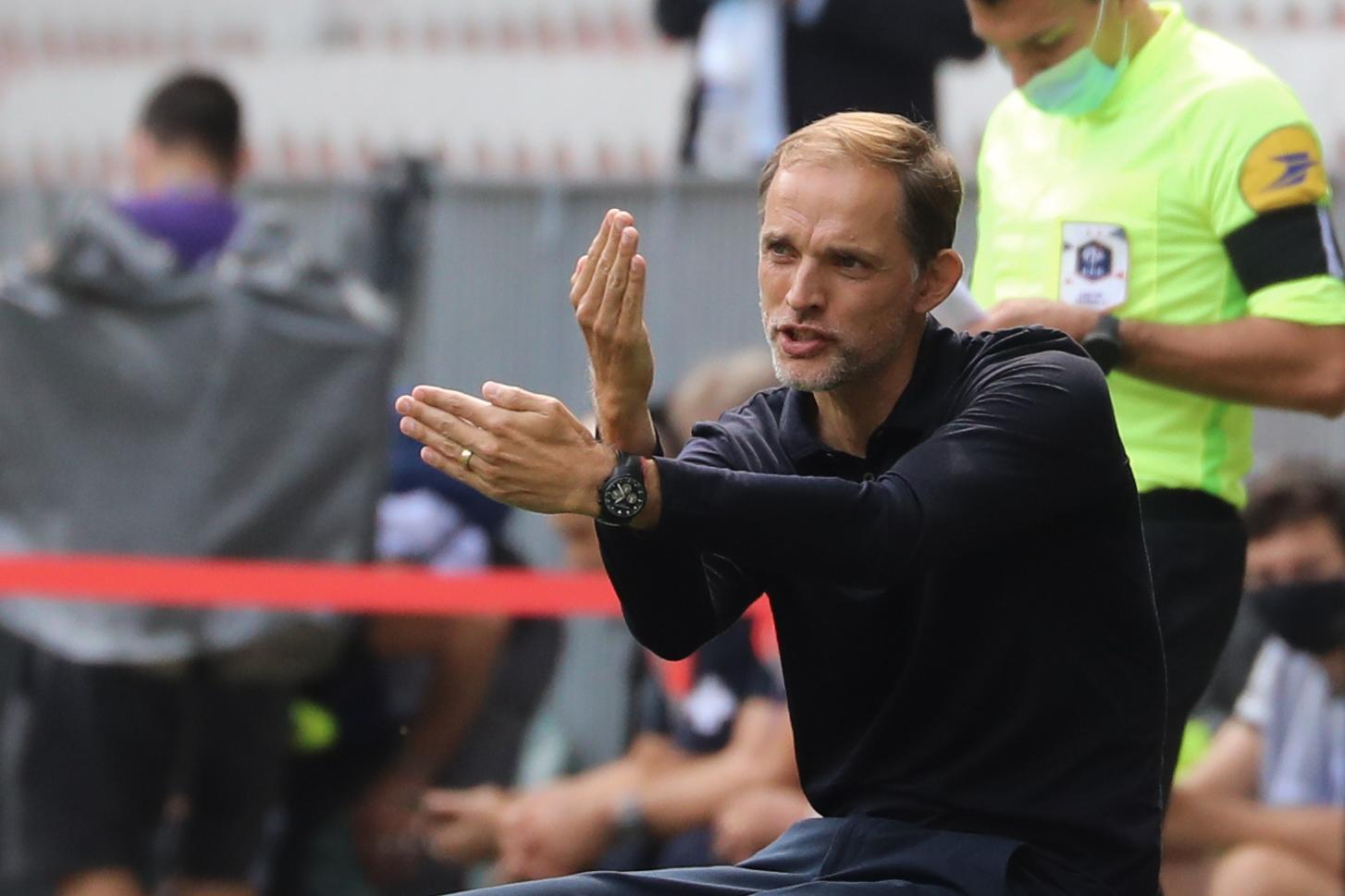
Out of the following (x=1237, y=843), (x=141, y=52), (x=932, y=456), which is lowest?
(x=1237, y=843)

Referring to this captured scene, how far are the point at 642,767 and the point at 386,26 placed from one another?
20.3 ft

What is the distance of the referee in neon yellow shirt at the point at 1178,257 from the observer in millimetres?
3879

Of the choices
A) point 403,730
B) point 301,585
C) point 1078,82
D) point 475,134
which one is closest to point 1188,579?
point 1078,82

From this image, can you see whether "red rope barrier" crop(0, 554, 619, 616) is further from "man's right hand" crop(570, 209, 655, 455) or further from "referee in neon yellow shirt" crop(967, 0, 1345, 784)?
"man's right hand" crop(570, 209, 655, 455)

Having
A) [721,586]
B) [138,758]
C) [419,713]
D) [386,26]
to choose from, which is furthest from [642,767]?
[386,26]

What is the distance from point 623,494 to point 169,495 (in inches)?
136

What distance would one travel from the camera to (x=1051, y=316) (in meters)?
3.85

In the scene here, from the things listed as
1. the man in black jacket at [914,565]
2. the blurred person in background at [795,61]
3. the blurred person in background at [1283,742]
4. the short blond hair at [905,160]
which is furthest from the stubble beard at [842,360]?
the blurred person in background at [1283,742]

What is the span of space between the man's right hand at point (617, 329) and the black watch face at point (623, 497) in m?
0.17

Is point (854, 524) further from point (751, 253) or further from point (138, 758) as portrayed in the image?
point (751, 253)

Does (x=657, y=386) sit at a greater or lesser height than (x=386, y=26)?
lesser

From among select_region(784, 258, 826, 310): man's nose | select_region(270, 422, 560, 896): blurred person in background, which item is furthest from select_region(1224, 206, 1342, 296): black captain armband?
select_region(270, 422, 560, 896): blurred person in background

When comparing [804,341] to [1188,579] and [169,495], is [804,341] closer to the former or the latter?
[1188,579]

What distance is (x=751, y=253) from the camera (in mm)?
7840
